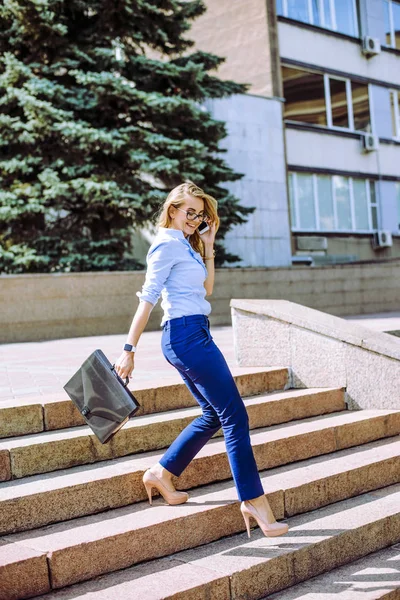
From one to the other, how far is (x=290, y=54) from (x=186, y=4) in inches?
277

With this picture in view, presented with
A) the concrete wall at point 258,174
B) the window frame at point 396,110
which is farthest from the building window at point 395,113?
the concrete wall at point 258,174

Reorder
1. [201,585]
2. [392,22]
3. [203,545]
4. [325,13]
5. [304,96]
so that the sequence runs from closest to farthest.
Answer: [201,585] < [203,545] < [304,96] < [325,13] < [392,22]

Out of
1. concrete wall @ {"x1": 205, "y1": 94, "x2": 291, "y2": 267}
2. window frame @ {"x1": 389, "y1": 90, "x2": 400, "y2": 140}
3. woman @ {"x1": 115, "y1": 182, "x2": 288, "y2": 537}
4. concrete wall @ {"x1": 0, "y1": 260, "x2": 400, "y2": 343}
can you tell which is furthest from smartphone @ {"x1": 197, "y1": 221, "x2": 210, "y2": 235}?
window frame @ {"x1": 389, "y1": 90, "x2": 400, "y2": 140}

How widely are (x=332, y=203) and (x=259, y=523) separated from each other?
18789 millimetres

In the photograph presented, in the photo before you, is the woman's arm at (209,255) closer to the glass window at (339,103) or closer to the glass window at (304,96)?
the glass window at (304,96)

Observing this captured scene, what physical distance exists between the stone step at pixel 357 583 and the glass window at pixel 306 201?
17.2 meters

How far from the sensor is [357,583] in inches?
159

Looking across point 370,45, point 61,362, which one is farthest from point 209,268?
point 370,45

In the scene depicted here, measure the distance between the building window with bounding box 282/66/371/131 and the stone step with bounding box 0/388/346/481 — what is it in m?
16.3

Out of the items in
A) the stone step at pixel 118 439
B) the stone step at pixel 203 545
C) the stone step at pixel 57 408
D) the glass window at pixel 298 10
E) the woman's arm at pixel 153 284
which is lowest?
the stone step at pixel 203 545

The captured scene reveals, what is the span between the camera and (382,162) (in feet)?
77.8

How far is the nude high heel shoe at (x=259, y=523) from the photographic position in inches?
161

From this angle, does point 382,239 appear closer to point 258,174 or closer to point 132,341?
point 258,174

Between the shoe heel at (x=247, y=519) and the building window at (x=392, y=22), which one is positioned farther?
the building window at (x=392, y=22)
